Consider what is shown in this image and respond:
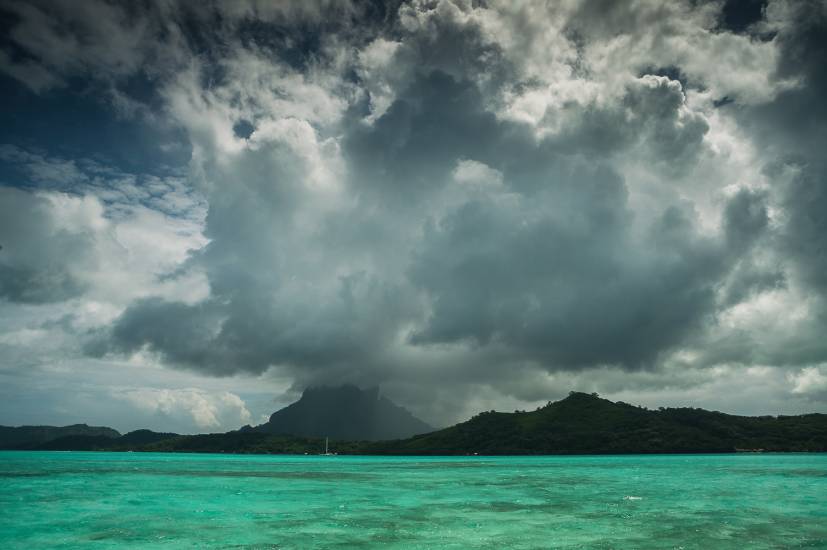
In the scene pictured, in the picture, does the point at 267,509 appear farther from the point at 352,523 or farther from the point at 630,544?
the point at 630,544

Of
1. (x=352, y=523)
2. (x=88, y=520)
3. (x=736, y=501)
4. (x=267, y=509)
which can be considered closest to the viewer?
(x=352, y=523)

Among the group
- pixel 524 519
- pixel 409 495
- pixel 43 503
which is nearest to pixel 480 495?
pixel 409 495

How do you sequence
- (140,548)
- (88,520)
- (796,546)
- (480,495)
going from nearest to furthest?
(796,546), (140,548), (88,520), (480,495)

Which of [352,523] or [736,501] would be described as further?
[736,501]

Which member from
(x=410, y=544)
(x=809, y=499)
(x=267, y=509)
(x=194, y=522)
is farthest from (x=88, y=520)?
(x=809, y=499)

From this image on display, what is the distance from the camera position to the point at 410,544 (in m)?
24.1

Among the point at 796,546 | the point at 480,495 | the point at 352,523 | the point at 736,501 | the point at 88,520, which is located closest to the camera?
the point at 796,546

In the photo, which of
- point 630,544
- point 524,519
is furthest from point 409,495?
point 630,544

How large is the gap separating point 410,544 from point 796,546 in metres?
16.8

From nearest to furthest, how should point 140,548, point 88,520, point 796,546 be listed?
point 796,546 → point 140,548 → point 88,520

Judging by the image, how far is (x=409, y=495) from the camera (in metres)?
50.9

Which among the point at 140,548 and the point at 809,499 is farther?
the point at 809,499

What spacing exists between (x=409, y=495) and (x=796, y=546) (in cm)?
3426

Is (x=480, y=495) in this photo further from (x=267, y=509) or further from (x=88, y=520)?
(x=88, y=520)
